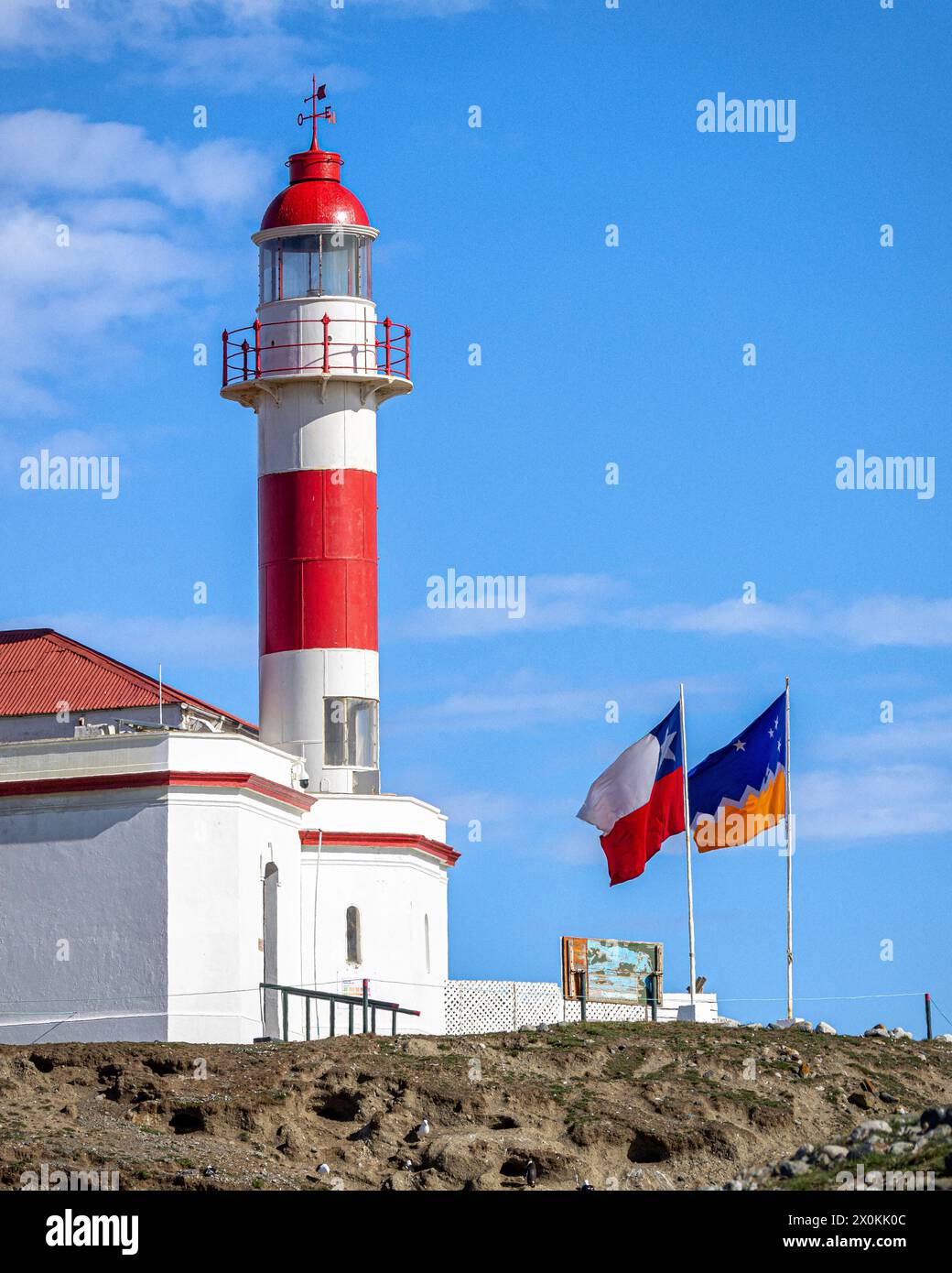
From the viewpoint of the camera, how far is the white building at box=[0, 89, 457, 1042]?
130 feet

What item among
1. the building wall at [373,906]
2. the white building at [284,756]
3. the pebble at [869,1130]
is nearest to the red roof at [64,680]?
the white building at [284,756]

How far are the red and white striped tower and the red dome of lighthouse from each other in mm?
36

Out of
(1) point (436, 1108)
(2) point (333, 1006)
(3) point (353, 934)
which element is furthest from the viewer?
(3) point (353, 934)

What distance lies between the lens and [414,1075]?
36.8m

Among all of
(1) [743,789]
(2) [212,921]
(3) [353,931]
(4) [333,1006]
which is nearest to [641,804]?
(1) [743,789]

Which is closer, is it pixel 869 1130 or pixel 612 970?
pixel 869 1130

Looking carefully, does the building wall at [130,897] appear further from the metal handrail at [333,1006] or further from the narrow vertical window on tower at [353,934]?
the narrow vertical window on tower at [353,934]

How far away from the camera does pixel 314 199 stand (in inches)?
1802

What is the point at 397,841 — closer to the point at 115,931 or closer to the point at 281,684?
the point at 281,684

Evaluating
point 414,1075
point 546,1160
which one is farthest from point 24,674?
point 546,1160

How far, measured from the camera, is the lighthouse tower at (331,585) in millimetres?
44656

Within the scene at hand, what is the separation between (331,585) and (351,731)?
2569 mm

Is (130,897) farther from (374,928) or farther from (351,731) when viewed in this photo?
(351,731)
